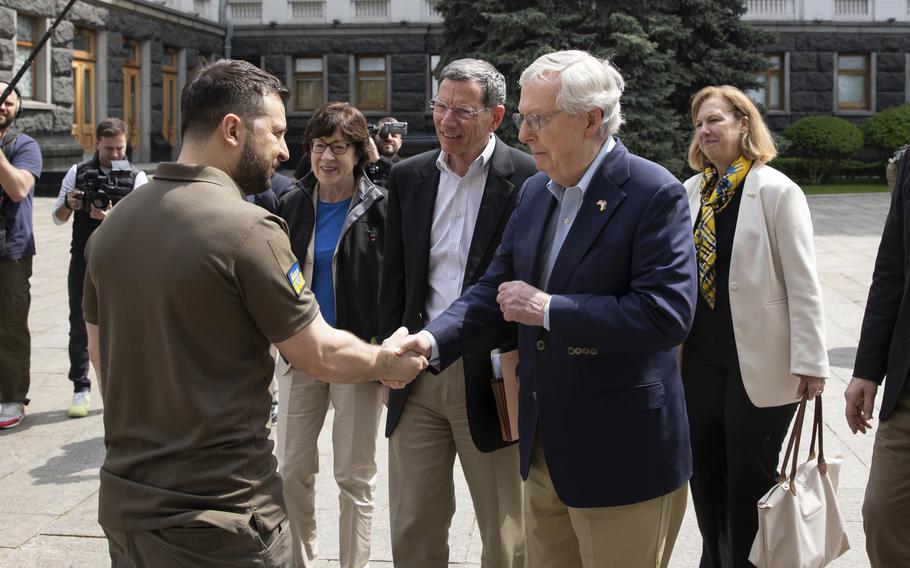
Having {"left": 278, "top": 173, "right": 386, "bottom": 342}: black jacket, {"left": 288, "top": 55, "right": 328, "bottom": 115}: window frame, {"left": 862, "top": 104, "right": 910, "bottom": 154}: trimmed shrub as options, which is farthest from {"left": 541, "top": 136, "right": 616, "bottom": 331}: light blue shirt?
{"left": 288, "top": 55, "right": 328, "bottom": 115}: window frame

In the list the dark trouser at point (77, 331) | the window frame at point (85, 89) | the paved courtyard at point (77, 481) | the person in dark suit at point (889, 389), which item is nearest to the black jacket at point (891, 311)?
the person in dark suit at point (889, 389)

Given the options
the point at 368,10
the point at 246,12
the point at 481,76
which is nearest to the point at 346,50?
the point at 368,10

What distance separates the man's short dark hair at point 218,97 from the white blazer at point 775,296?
216 cm

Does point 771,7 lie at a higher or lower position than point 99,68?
higher

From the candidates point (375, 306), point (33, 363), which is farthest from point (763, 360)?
point (33, 363)

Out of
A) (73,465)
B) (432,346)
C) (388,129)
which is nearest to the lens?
(432,346)

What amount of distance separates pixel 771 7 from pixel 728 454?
30.5 m

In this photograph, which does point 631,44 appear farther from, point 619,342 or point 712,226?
point 619,342

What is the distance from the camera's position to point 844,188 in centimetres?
2689

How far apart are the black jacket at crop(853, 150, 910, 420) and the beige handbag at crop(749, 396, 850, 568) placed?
36 cm

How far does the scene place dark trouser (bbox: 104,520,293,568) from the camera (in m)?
2.46

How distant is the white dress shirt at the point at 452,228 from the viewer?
400 cm

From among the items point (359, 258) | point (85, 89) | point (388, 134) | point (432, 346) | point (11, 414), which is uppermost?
point (85, 89)

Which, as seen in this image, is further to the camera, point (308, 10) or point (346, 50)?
point (308, 10)
